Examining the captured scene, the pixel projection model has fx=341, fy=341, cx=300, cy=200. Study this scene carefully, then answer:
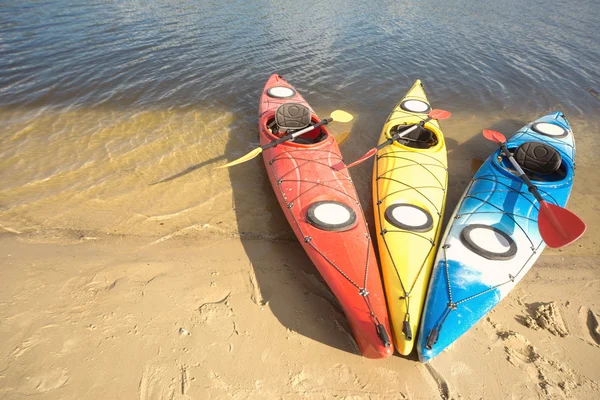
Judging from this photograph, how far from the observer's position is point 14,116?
23.6ft

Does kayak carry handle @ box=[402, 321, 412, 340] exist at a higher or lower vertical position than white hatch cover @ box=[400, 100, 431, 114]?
higher

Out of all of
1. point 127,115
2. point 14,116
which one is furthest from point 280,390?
point 14,116

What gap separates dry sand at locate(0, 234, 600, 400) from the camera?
308 cm

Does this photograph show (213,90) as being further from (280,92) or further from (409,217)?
(409,217)

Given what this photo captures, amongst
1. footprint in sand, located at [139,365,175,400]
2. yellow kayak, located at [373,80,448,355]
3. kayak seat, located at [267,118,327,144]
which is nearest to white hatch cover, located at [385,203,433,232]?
yellow kayak, located at [373,80,448,355]

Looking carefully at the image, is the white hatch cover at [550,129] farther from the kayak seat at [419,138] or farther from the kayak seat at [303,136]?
the kayak seat at [303,136]

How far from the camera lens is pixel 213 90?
28.4ft

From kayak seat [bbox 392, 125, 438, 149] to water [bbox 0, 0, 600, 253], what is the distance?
34.3 inches

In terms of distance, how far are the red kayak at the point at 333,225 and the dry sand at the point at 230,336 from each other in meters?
0.37

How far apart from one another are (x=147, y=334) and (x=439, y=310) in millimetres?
2891

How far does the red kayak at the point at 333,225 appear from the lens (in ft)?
10.9

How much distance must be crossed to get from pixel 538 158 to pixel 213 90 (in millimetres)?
7103

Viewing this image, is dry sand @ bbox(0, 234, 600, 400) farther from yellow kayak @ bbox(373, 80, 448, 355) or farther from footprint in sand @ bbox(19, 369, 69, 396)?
yellow kayak @ bbox(373, 80, 448, 355)

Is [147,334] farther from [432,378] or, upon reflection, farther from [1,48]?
[1,48]
